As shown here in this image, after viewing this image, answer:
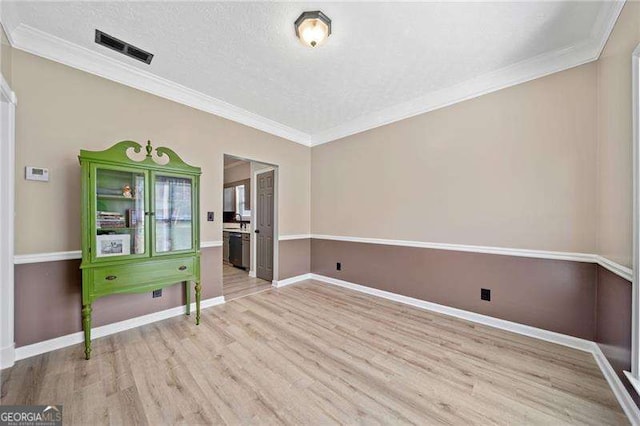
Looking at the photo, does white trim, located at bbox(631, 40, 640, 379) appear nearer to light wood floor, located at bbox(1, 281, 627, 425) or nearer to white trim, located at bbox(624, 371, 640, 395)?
white trim, located at bbox(624, 371, 640, 395)

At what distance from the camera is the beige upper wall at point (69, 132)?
6.78 ft

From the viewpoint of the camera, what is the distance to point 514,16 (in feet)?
6.19

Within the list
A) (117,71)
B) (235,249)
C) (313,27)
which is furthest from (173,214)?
(235,249)

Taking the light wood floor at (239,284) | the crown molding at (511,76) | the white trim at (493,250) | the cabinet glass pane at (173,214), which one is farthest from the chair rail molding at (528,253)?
the cabinet glass pane at (173,214)

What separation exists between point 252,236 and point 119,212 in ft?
8.73

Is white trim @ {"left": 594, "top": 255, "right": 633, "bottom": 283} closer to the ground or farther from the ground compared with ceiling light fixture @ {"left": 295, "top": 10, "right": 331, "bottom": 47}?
closer to the ground

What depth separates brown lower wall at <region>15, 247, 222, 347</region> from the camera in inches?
80.0

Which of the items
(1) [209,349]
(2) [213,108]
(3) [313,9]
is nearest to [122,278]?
(1) [209,349]

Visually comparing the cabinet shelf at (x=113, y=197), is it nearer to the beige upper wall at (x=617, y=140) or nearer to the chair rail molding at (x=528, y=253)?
the chair rail molding at (x=528, y=253)

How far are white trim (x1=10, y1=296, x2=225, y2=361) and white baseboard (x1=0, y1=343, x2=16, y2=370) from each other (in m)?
0.05

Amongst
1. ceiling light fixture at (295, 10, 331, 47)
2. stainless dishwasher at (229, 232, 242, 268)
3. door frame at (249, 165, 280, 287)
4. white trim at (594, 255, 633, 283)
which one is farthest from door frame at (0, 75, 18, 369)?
white trim at (594, 255, 633, 283)

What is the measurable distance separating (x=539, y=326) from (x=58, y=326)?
15.0 feet

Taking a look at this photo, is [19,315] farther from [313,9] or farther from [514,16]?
[514,16]

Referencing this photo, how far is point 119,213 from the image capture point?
2424 millimetres
